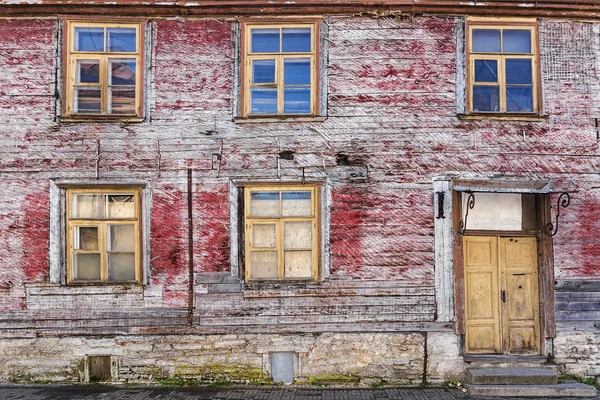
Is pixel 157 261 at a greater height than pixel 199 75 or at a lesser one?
lesser

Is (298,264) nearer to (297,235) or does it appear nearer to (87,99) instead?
(297,235)

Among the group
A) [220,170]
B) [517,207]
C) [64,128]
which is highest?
[64,128]

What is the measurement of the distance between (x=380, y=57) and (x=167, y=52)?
3495 mm

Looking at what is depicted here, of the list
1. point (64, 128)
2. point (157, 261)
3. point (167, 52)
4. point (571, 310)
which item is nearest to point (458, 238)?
point (571, 310)

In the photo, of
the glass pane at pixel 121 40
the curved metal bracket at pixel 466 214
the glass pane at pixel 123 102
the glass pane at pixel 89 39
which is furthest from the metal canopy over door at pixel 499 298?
the glass pane at pixel 89 39

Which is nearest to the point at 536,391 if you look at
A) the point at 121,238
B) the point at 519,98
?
the point at 519,98

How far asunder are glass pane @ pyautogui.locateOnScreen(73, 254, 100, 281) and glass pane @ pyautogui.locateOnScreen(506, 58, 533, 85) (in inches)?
292

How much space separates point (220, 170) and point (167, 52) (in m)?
2.14

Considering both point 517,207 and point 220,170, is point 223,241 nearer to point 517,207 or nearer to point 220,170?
point 220,170

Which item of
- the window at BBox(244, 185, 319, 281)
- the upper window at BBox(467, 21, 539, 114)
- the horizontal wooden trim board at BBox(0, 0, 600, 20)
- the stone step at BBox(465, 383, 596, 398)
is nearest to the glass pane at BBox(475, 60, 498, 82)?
the upper window at BBox(467, 21, 539, 114)

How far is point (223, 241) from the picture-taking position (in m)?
8.42

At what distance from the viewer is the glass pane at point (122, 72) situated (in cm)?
865

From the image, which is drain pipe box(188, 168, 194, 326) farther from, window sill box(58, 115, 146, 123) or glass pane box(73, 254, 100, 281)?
glass pane box(73, 254, 100, 281)

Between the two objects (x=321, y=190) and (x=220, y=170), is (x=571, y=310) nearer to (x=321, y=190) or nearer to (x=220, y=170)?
(x=321, y=190)
